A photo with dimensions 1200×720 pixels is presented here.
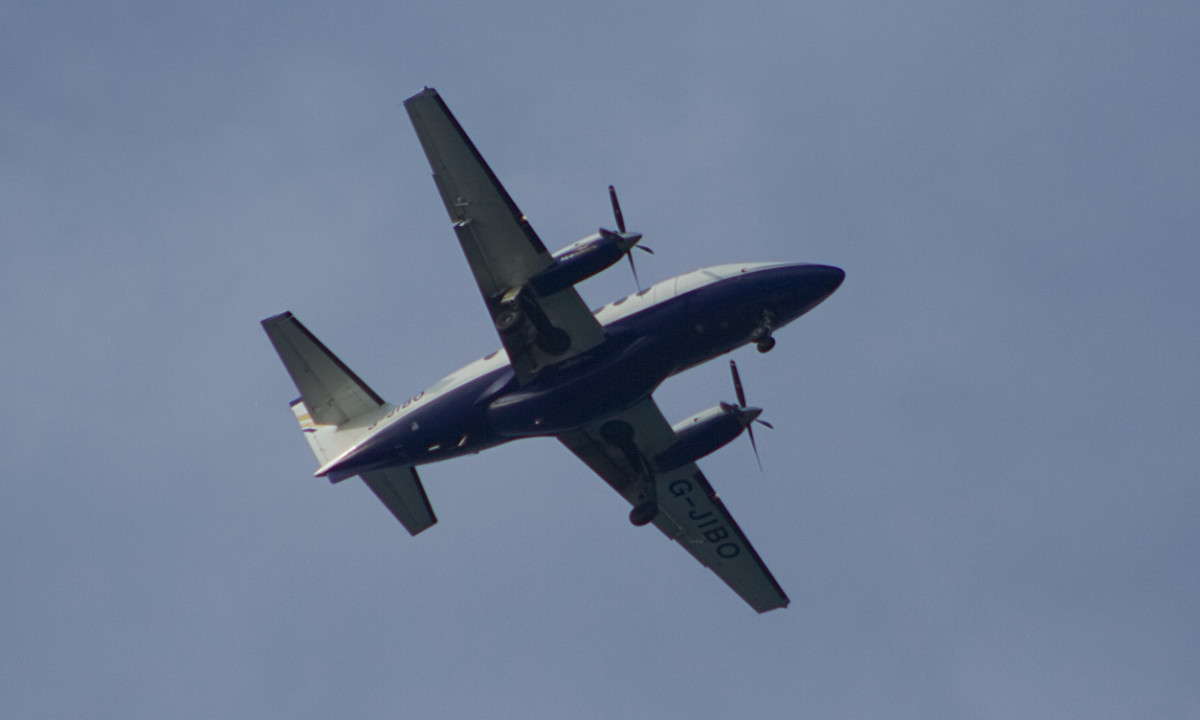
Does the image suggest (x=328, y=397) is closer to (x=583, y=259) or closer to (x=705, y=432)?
(x=583, y=259)

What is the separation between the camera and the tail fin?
29234 millimetres

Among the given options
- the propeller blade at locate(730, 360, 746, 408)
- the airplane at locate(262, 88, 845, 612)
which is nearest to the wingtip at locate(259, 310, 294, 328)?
the airplane at locate(262, 88, 845, 612)

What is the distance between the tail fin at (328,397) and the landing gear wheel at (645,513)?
6.81 m

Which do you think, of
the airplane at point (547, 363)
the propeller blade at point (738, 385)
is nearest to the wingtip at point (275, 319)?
the airplane at point (547, 363)

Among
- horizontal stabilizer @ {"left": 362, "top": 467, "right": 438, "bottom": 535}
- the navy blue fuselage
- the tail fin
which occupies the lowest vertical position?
horizontal stabilizer @ {"left": 362, "top": 467, "right": 438, "bottom": 535}

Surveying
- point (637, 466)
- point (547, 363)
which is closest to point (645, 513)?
point (637, 466)

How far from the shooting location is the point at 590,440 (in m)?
30.0

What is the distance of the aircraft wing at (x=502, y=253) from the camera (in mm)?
24656

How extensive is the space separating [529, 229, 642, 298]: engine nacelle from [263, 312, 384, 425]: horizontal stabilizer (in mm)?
6488

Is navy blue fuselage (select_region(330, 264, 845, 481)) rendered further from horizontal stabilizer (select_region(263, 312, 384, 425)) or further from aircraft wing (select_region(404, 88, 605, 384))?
horizontal stabilizer (select_region(263, 312, 384, 425))

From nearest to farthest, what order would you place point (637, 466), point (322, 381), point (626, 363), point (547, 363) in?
1. point (626, 363)
2. point (547, 363)
3. point (322, 381)
4. point (637, 466)

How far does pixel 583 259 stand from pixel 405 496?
835cm

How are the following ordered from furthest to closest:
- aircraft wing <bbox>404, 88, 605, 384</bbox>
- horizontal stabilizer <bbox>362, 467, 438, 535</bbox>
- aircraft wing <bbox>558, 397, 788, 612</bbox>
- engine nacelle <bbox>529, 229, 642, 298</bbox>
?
aircraft wing <bbox>558, 397, 788, 612</bbox>
horizontal stabilizer <bbox>362, 467, 438, 535</bbox>
engine nacelle <bbox>529, 229, 642, 298</bbox>
aircraft wing <bbox>404, 88, 605, 384</bbox>

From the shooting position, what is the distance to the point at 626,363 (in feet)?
87.4
